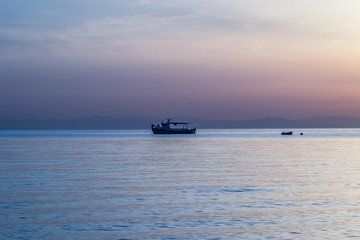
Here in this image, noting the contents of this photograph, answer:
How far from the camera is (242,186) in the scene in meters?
27.5

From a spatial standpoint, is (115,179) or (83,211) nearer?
(83,211)

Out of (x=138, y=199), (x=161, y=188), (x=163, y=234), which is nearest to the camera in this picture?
(x=163, y=234)

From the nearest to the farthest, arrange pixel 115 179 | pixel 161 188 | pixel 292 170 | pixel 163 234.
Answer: pixel 163 234
pixel 161 188
pixel 115 179
pixel 292 170

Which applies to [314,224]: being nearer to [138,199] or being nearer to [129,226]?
[129,226]

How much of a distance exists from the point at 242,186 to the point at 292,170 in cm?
1054

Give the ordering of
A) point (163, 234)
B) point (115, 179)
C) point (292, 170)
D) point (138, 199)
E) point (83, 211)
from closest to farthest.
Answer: point (163, 234)
point (83, 211)
point (138, 199)
point (115, 179)
point (292, 170)

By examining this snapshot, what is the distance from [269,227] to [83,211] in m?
7.57

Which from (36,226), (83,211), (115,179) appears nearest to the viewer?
(36,226)

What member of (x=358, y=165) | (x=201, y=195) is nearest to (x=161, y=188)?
Result: (x=201, y=195)

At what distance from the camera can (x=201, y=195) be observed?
2400 cm

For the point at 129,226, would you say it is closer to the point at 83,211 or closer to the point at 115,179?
the point at 83,211

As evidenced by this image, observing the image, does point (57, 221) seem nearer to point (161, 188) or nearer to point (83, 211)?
point (83, 211)

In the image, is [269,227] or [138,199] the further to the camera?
[138,199]

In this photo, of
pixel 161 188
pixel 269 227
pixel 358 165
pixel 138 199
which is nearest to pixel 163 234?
pixel 269 227
